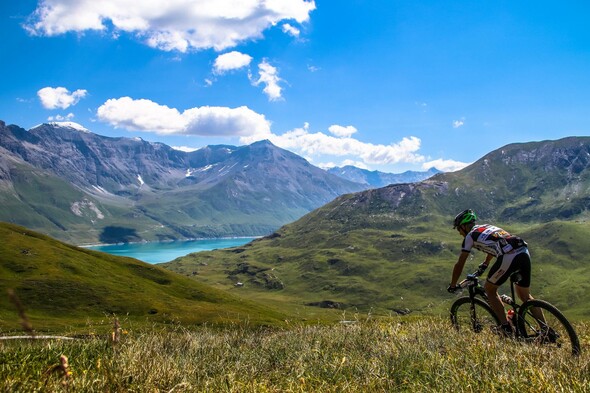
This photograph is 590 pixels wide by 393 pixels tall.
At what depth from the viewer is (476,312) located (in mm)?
12883

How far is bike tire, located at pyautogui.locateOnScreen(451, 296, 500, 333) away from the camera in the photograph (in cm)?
1229

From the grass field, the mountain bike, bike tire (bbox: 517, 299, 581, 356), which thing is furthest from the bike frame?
the grass field

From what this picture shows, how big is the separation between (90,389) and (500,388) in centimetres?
601

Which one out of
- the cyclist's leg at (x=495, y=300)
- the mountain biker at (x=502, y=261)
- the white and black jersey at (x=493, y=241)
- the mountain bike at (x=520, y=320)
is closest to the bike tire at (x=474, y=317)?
the mountain bike at (x=520, y=320)

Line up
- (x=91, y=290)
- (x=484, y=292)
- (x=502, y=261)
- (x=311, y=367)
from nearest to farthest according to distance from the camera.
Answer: (x=311, y=367) → (x=502, y=261) → (x=484, y=292) → (x=91, y=290)

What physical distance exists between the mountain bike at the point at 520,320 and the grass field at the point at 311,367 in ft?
2.72

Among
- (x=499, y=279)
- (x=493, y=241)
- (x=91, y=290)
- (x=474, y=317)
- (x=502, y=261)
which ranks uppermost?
(x=493, y=241)

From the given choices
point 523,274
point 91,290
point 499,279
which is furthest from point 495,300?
point 91,290

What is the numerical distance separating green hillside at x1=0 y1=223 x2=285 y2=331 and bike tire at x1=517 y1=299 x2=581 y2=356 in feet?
256

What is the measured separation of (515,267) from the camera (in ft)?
38.7

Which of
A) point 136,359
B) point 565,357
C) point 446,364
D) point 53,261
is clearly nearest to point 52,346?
point 136,359

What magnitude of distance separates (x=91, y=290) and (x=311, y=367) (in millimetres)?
118785

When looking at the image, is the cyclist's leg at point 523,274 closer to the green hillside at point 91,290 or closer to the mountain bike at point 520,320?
the mountain bike at point 520,320

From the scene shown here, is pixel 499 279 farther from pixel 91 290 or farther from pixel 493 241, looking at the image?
pixel 91 290
